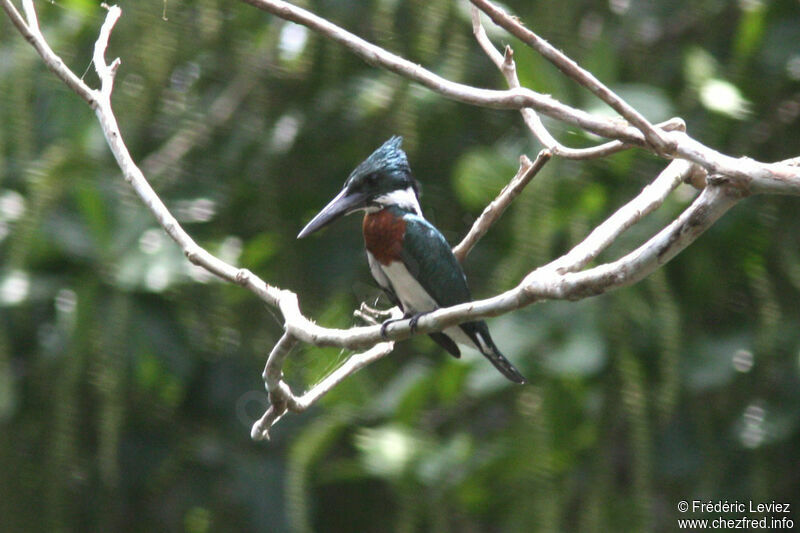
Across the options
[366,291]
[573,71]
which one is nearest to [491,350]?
[366,291]

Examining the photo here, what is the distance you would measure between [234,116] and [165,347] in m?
0.93

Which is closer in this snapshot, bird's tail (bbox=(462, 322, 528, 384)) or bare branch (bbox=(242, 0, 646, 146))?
bare branch (bbox=(242, 0, 646, 146))

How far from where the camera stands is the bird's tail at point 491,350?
298 centimetres

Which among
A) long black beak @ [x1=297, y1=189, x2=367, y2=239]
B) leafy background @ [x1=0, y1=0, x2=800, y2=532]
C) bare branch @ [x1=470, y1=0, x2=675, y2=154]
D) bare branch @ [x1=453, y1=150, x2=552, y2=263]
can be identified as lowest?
leafy background @ [x1=0, y1=0, x2=800, y2=532]

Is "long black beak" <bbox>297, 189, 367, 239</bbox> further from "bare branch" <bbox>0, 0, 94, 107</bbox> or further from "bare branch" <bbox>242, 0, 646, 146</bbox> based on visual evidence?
"bare branch" <bbox>242, 0, 646, 146</bbox>

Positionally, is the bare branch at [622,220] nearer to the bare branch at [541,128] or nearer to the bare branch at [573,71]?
the bare branch at [541,128]

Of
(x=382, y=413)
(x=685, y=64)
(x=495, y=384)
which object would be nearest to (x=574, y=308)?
(x=495, y=384)

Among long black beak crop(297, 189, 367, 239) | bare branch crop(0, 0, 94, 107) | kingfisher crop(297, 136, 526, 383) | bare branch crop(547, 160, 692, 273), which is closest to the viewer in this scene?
bare branch crop(547, 160, 692, 273)

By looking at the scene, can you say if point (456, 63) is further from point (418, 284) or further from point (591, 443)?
point (591, 443)

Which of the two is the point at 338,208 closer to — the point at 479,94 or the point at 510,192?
the point at 510,192

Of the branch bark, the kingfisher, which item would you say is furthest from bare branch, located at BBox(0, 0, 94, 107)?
the kingfisher

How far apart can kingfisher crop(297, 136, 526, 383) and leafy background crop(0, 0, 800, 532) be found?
0.10 meters

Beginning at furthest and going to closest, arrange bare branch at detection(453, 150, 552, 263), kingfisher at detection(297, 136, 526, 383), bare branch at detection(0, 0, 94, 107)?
kingfisher at detection(297, 136, 526, 383), bare branch at detection(453, 150, 552, 263), bare branch at detection(0, 0, 94, 107)

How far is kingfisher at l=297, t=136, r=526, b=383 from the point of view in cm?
303
